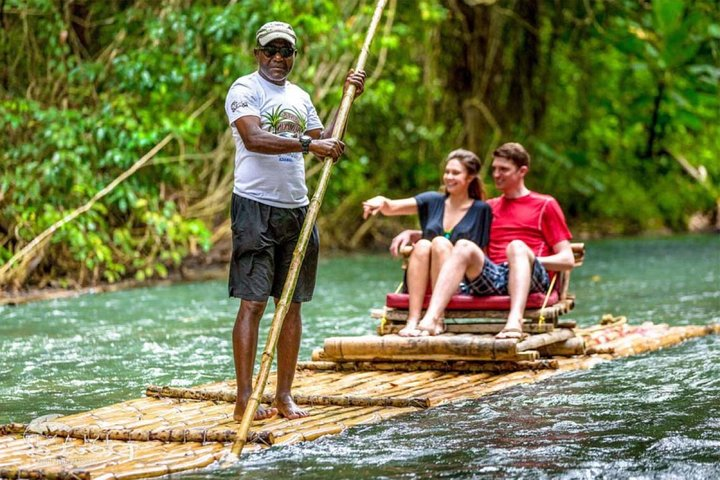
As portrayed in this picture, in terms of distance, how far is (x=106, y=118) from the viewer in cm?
1108

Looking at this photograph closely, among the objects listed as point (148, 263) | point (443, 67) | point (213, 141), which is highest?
point (443, 67)

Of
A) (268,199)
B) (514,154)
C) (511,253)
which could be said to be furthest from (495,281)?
(268,199)

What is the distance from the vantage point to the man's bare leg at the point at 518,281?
19.7 feet

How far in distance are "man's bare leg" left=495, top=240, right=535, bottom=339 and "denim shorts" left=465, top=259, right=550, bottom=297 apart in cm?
9

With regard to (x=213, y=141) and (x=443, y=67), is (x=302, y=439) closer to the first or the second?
(x=213, y=141)

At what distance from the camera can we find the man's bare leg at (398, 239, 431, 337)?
245 inches

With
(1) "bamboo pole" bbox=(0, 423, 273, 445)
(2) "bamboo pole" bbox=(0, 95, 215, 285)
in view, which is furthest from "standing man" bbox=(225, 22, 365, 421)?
(2) "bamboo pole" bbox=(0, 95, 215, 285)

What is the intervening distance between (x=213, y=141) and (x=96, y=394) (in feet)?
25.6

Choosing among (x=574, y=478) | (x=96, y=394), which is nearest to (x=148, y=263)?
(x=96, y=394)

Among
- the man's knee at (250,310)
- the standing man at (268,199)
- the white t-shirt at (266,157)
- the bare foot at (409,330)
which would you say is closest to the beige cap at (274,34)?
the standing man at (268,199)

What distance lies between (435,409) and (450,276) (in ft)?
4.35

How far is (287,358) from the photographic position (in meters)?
4.74

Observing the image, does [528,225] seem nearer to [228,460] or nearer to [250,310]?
[250,310]

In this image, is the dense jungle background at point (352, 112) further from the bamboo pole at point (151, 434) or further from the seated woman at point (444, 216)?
the bamboo pole at point (151, 434)
